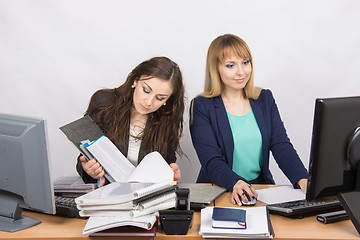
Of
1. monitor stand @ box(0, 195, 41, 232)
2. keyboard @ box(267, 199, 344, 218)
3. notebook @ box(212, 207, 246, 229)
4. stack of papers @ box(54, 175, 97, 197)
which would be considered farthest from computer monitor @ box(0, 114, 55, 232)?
keyboard @ box(267, 199, 344, 218)

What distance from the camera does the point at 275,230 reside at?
59.6 inches

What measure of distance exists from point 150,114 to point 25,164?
1056 millimetres

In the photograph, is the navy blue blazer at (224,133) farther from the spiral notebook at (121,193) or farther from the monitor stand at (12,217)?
the monitor stand at (12,217)

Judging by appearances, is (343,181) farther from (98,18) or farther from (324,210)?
(98,18)

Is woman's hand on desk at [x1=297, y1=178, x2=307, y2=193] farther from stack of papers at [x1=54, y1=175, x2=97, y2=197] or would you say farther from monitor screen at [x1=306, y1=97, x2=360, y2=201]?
stack of papers at [x1=54, y1=175, x2=97, y2=197]

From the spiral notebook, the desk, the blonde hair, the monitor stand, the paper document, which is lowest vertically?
the desk

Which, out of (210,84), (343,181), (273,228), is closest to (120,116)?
(210,84)

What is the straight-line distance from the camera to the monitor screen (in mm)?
1391

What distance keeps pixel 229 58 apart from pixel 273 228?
3.70ft

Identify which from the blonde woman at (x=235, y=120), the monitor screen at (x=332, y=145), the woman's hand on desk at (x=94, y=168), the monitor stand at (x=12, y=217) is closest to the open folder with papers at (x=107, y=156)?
the woman's hand on desk at (x=94, y=168)

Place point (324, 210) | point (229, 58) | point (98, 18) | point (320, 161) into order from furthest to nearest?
point (98, 18) → point (229, 58) → point (324, 210) → point (320, 161)

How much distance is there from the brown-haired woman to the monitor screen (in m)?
1.03

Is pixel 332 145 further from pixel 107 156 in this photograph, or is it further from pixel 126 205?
pixel 107 156

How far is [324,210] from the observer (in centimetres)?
169
